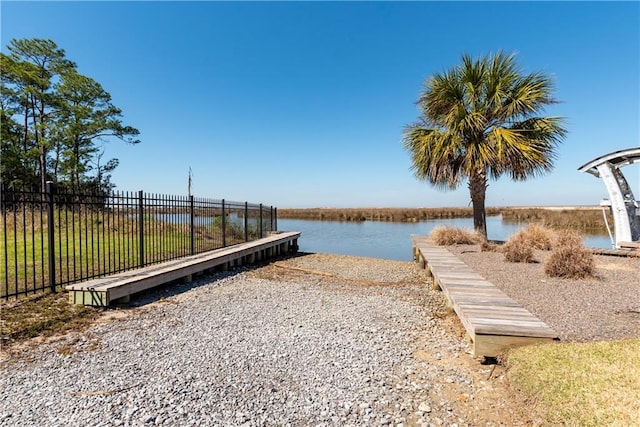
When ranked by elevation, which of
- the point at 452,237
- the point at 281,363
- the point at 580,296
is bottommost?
the point at 281,363

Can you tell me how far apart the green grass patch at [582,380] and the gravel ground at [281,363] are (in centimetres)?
21

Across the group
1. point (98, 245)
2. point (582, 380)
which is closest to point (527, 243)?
point (582, 380)

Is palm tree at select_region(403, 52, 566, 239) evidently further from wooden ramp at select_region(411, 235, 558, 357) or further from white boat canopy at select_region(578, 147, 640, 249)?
wooden ramp at select_region(411, 235, 558, 357)

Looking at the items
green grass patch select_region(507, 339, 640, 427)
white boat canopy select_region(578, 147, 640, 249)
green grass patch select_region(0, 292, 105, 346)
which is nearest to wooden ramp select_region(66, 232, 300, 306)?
green grass patch select_region(0, 292, 105, 346)

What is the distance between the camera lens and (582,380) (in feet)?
7.79

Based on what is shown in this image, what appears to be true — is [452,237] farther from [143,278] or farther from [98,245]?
[98,245]

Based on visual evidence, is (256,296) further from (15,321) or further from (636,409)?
(636,409)

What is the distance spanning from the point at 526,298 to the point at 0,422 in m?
6.04

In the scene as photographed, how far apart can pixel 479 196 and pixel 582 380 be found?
33.0 feet

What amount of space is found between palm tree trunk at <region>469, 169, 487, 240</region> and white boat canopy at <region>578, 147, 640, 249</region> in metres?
3.41

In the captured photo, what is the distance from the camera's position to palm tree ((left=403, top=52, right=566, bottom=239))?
34.2 ft

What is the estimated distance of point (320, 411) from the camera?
237 cm

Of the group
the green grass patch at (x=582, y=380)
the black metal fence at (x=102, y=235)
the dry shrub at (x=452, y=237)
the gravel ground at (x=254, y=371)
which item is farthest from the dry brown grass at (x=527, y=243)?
the black metal fence at (x=102, y=235)

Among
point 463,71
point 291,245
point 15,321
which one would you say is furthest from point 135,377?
point 463,71
